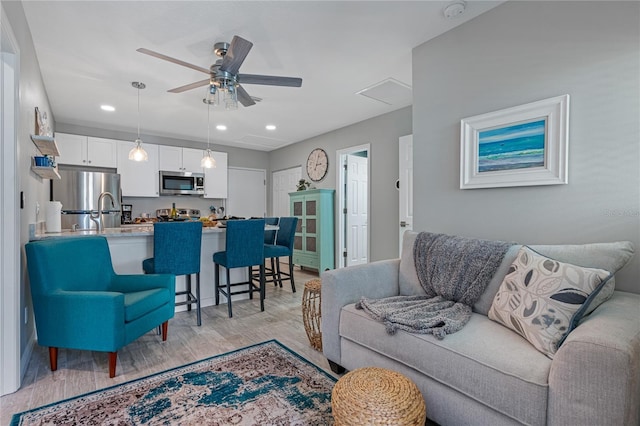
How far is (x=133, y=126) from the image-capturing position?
4938 mm

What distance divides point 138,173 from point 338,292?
4.83 metres

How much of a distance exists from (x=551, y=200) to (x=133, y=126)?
5.67m

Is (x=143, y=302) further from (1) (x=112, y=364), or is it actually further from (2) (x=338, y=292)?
(2) (x=338, y=292)

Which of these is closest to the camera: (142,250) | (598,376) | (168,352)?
(598,376)

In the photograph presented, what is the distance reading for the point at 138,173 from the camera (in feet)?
17.1

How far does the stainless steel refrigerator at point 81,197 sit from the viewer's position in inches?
169

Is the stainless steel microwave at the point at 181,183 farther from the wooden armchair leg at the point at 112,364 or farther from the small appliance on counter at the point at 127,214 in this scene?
the wooden armchair leg at the point at 112,364

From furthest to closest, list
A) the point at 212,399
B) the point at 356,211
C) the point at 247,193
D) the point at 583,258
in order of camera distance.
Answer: the point at 247,193 < the point at 356,211 < the point at 212,399 < the point at 583,258

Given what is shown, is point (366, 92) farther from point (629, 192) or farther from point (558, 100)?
point (629, 192)

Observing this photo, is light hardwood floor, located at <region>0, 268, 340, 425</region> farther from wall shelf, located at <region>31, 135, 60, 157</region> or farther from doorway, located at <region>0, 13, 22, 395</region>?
Result: wall shelf, located at <region>31, 135, 60, 157</region>

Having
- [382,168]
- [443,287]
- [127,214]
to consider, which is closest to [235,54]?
[443,287]

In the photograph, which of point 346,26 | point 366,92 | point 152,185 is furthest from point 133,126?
point 346,26

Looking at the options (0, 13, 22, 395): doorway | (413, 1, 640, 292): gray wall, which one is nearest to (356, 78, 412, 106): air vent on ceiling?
(413, 1, 640, 292): gray wall

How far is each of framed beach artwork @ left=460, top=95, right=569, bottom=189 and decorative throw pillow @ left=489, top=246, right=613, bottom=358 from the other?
63cm
